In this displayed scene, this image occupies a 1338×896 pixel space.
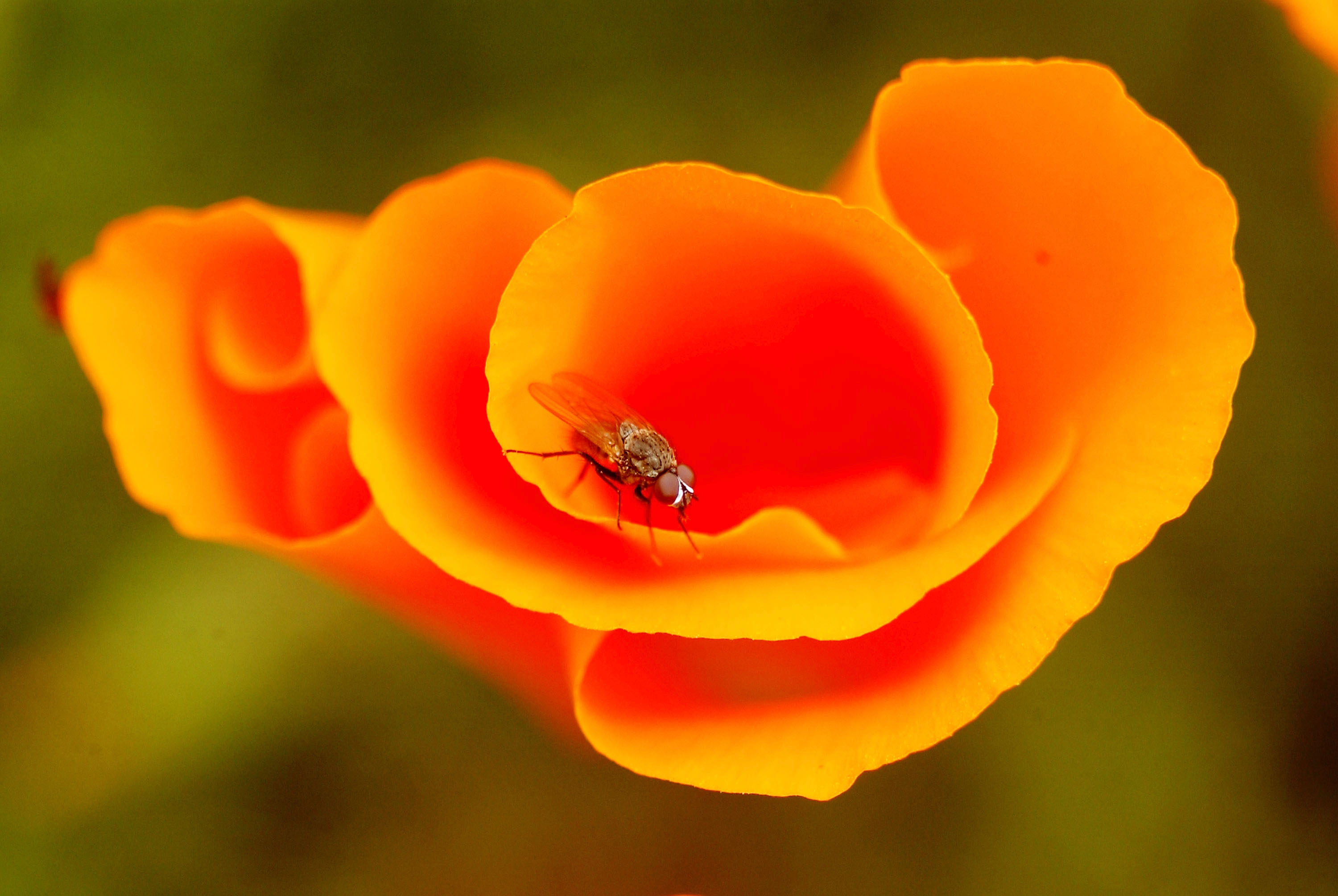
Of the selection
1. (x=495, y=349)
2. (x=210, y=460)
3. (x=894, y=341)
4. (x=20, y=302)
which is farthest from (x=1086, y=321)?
(x=20, y=302)

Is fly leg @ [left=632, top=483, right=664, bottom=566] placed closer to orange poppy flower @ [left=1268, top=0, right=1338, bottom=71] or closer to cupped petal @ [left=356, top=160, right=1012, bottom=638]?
cupped petal @ [left=356, top=160, right=1012, bottom=638]

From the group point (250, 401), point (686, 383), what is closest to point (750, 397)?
point (686, 383)

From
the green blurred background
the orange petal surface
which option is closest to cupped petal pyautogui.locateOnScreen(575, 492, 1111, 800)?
the orange petal surface

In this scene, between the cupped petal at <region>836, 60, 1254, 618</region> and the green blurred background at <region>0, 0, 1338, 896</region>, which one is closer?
the cupped petal at <region>836, 60, 1254, 618</region>

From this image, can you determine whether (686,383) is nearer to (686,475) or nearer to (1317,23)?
(686,475)

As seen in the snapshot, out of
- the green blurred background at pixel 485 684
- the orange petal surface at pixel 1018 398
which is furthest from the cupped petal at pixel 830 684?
the green blurred background at pixel 485 684

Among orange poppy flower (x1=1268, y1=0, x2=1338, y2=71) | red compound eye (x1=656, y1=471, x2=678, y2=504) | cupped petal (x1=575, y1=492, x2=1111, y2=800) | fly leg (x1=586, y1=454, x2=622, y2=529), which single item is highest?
orange poppy flower (x1=1268, y1=0, x2=1338, y2=71)

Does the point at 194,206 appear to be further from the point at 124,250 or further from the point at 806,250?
the point at 806,250
